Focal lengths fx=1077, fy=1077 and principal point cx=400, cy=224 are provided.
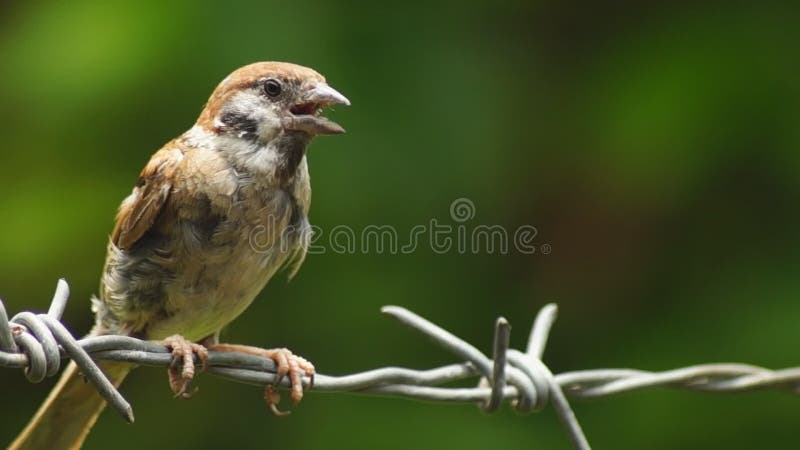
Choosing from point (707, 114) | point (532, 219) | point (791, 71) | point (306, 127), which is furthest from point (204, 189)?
point (791, 71)

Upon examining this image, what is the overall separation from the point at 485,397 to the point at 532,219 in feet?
7.01

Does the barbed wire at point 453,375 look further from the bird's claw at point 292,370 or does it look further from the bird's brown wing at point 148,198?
the bird's brown wing at point 148,198

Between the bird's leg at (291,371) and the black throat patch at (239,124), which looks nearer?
the bird's leg at (291,371)

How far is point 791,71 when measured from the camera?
426cm

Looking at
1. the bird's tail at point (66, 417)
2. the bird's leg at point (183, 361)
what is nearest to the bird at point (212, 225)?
the bird's tail at point (66, 417)

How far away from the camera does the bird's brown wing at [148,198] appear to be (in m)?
3.15

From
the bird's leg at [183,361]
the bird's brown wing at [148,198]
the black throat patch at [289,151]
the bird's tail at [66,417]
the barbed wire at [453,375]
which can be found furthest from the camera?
the black throat patch at [289,151]

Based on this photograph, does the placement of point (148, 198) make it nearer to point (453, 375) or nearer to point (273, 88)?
point (273, 88)

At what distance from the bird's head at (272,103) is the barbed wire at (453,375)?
0.84 metres

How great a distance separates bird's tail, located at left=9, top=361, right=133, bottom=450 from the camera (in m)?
3.04

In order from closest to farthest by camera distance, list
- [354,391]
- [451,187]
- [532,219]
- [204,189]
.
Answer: [354,391] < [204,189] < [451,187] < [532,219]

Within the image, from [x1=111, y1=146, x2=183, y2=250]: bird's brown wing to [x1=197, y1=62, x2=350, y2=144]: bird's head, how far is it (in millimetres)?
210

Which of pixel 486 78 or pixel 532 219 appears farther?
pixel 532 219

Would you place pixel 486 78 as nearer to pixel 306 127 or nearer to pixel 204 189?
pixel 306 127
